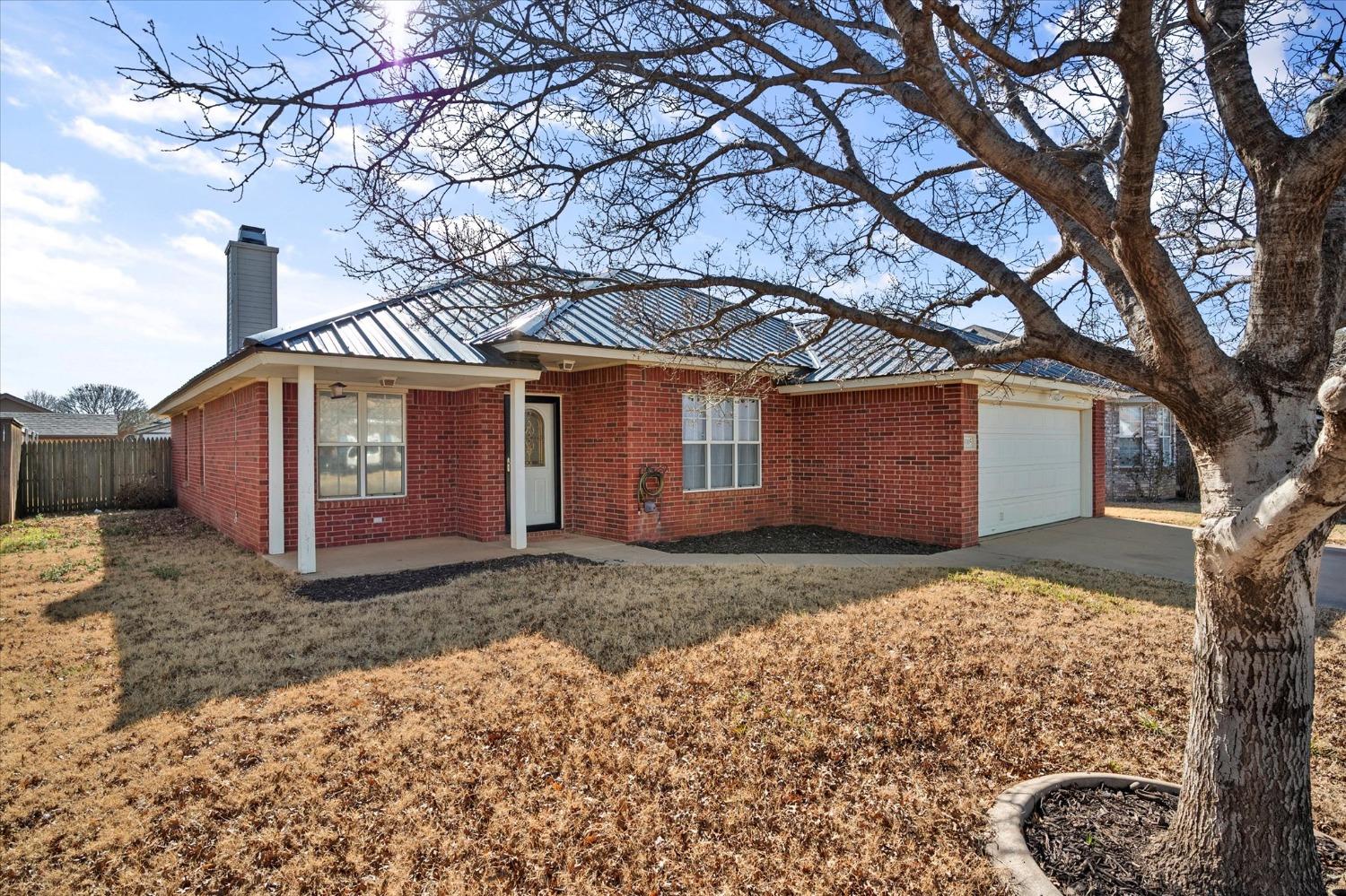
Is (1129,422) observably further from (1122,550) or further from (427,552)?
(427,552)

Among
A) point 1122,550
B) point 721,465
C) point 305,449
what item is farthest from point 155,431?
point 1122,550

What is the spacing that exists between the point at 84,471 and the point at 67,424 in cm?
1338

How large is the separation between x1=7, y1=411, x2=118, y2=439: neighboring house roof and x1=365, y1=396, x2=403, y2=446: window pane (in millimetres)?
20338

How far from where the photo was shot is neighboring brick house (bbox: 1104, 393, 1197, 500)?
1894 cm

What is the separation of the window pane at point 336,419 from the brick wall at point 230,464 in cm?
86

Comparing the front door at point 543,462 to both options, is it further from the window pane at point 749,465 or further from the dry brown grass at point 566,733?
the dry brown grass at point 566,733

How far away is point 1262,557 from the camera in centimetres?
218

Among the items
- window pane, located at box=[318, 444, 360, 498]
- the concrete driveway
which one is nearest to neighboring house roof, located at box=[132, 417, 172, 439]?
window pane, located at box=[318, 444, 360, 498]

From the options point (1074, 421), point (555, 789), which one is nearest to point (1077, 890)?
point (555, 789)

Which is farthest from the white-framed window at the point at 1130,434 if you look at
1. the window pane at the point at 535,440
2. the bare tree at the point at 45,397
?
the bare tree at the point at 45,397

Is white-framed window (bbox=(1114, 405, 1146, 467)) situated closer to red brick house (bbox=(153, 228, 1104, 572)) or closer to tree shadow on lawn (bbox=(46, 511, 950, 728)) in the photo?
red brick house (bbox=(153, 228, 1104, 572))

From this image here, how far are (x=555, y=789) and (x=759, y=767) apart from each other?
108 cm

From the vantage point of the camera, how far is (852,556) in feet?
32.2

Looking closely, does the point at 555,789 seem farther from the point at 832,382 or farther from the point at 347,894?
the point at 832,382
